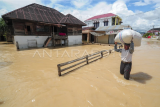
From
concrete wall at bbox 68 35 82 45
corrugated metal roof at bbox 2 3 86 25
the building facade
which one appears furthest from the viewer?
the building facade

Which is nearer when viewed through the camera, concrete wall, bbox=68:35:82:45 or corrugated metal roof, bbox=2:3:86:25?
corrugated metal roof, bbox=2:3:86:25

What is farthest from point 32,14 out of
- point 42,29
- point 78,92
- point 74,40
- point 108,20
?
point 108,20

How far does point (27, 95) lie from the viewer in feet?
9.55

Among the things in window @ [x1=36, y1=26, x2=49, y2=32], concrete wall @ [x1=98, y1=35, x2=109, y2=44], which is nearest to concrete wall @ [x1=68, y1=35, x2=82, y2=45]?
window @ [x1=36, y1=26, x2=49, y2=32]

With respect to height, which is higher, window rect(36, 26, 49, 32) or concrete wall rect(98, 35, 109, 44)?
window rect(36, 26, 49, 32)

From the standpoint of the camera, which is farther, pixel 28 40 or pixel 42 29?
pixel 42 29

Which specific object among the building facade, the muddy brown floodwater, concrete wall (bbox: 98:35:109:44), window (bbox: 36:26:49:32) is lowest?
the muddy brown floodwater

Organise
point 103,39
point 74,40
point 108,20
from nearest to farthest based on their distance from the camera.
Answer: point 74,40 → point 103,39 → point 108,20

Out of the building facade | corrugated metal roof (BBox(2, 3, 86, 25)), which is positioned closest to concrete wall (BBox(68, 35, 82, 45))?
corrugated metal roof (BBox(2, 3, 86, 25))

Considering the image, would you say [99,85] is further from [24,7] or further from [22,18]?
[24,7]

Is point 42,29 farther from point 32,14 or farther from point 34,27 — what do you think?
point 32,14

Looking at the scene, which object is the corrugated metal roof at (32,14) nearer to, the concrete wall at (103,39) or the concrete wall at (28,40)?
the concrete wall at (28,40)

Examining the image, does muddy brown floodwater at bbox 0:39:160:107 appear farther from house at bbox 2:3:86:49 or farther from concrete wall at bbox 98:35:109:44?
concrete wall at bbox 98:35:109:44

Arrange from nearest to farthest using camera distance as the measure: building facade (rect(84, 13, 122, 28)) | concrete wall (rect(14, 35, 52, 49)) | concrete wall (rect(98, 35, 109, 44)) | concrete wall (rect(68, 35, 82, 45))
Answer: concrete wall (rect(14, 35, 52, 49)) → concrete wall (rect(68, 35, 82, 45)) → concrete wall (rect(98, 35, 109, 44)) → building facade (rect(84, 13, 122, 28))
